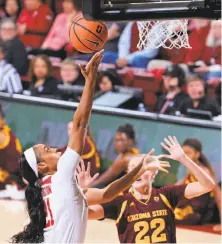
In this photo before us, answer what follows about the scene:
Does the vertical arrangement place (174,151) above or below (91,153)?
above

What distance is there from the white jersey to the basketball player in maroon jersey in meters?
0.56

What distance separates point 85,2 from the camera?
6348 mm

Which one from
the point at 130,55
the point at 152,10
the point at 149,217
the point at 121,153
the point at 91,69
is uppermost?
the point at 152,10

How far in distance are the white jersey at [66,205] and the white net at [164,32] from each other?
1275mm

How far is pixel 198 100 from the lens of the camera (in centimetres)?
971

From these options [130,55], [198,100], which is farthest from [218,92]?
[130,55]

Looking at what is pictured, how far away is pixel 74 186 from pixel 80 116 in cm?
52

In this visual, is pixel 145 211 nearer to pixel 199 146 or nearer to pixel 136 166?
pixel 136 166

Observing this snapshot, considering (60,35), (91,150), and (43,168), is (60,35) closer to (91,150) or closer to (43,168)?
(91,150)

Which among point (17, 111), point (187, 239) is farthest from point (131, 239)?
point (17, 111)

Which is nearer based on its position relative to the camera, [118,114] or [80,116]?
[80,116]

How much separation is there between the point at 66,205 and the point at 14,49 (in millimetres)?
4435

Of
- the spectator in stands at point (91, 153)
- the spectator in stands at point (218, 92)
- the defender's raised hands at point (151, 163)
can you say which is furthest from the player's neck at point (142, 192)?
the spectator in stands at point (218, 92)

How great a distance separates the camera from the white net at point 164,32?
7.42m
